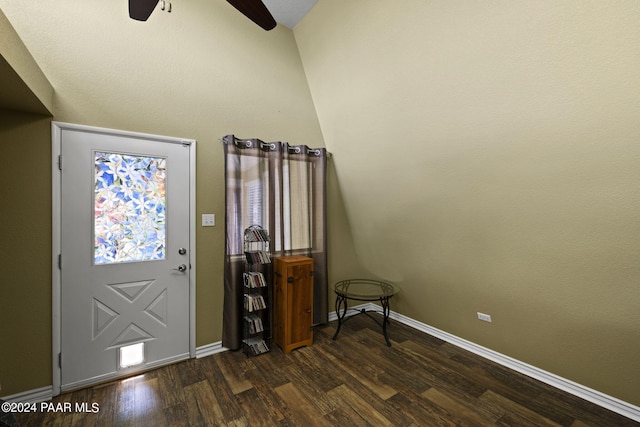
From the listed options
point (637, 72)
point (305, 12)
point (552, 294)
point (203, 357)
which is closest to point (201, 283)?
point (203, 357)

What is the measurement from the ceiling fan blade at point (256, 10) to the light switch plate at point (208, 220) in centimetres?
174

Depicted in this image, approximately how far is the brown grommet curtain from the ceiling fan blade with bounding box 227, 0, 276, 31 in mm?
1334

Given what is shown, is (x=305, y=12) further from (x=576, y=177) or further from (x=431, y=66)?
(x=576, y=177)

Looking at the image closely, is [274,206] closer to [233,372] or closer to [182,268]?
[182,268]

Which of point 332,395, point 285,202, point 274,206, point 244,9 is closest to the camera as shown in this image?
point 244,9

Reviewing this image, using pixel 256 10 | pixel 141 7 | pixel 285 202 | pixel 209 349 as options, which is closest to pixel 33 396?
pixel 209 349

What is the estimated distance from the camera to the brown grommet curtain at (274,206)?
2.67 meters

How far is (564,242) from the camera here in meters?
1.95

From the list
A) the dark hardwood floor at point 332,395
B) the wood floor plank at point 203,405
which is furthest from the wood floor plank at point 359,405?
the wood floor plank at point 203,405

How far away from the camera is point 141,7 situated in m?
1.37

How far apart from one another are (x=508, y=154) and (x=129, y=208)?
9.78 feet

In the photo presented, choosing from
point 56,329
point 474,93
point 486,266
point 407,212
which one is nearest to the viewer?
point 474,93

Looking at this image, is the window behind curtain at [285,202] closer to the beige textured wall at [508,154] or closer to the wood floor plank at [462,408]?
the beige textured wall at [508,154]

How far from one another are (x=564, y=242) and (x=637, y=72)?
3.66 ft
